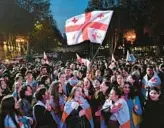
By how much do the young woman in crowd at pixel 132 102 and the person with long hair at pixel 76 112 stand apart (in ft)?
2.97

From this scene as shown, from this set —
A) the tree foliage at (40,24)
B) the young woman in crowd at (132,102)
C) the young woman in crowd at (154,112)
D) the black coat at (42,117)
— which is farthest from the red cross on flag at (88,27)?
the tree foliage at (40,24)

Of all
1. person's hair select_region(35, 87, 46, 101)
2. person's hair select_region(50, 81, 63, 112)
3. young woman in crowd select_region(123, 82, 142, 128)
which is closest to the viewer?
person's hair select_region(35, 87, 46, 101)

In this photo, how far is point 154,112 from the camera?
8.05 metres

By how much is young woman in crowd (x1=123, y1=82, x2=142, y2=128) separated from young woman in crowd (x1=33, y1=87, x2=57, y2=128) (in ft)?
6.13

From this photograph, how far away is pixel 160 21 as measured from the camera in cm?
4575

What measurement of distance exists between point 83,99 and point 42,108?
1331mm

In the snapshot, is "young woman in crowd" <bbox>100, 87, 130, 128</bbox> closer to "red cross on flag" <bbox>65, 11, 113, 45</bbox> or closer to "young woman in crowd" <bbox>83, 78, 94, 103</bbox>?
"young woman in crowd" <bbox>83, 78, 94, 103</bbox>

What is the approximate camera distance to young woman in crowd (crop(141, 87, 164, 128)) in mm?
7908

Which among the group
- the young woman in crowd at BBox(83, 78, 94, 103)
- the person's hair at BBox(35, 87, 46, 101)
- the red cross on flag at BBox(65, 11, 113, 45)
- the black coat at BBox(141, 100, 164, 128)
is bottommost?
the black coat at BBox(141, 100, 164, 128)

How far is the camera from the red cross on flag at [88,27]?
460 inches

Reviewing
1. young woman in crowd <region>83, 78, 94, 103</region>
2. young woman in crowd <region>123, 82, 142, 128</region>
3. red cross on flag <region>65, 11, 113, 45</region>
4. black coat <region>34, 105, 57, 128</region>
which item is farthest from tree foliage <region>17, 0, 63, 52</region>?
black coat <region>34, 105, 57, 128</region>

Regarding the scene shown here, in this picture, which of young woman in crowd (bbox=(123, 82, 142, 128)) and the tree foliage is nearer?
young woman in crowd (bbox=(123, 82, 142, 128))

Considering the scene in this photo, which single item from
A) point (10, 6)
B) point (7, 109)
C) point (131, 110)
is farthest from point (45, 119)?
point (10, 6)

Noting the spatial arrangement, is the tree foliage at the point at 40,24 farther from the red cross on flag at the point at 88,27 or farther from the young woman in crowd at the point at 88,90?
the young woman in crowd at the point at 88,90
